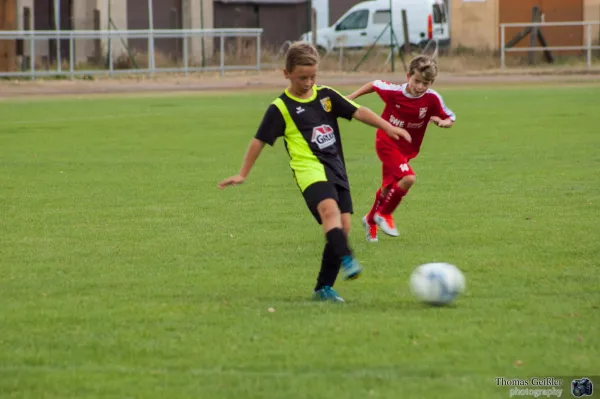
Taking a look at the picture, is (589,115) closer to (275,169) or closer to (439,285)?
(275,169)

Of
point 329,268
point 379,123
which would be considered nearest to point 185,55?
point 379,123

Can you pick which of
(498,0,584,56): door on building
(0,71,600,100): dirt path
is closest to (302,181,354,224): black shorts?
(0,71,600,100): dirt path

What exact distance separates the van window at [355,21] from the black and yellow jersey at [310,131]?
34.3m

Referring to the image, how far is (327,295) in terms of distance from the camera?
6941mm

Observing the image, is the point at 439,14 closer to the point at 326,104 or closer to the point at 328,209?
the point at 326,104

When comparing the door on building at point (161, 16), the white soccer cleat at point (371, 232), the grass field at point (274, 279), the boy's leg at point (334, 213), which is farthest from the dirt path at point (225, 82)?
the boy's leg at point (334, 213)

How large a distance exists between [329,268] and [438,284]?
2.18 ft

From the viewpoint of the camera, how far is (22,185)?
43.0ft

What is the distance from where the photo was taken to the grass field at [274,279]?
17.6 ft

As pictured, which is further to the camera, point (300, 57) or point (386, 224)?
point (386, 224)

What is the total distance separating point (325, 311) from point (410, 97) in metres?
3.64

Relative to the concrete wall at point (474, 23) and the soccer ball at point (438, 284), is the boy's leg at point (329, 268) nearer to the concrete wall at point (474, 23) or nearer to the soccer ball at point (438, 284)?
the soccer ball at point (438, 284)

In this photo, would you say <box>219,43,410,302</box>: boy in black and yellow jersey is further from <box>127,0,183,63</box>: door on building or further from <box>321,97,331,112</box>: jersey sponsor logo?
<box>127,0,183,63</box>: door on building

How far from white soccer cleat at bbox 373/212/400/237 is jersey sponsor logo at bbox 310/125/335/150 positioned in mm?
2425
